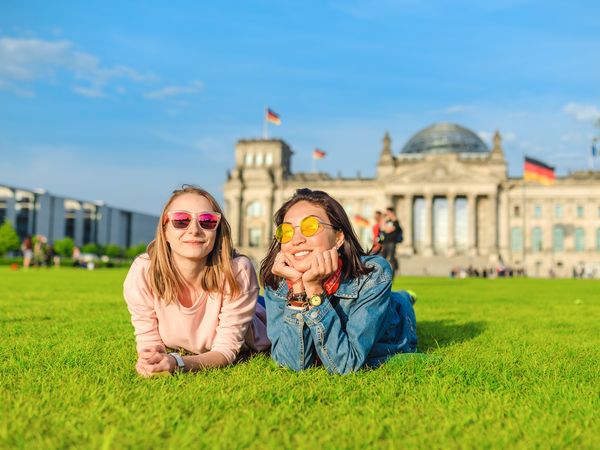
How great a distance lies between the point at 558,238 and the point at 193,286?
73273 millimetres

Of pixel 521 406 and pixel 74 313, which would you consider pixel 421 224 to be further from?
pixel 521 406

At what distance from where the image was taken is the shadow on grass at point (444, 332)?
6297mm

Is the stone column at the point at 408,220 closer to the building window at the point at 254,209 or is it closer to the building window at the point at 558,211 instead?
the building window at the point at 558,211

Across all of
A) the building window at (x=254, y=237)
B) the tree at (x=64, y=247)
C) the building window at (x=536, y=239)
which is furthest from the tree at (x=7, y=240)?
the building window at (x=536, y=239)

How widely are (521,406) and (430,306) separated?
8.86 meters

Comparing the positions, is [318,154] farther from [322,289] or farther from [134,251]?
[322,289]

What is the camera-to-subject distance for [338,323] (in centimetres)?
407

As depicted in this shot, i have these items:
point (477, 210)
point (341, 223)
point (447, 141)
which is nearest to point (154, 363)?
point (341, 223)

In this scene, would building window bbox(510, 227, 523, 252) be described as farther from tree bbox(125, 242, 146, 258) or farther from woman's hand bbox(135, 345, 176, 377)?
woman's hand bbox(135, 345, 176, 377)

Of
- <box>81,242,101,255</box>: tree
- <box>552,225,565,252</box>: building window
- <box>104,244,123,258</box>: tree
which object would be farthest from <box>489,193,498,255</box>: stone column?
<box>81,242,101,255</box>: tree

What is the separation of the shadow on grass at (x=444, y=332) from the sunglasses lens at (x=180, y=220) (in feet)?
8.98

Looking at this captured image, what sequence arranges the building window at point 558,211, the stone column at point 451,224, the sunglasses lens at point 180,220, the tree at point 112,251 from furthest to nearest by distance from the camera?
the tree at point 112,251 < the building window at point 558,211 < the stone column at point 451,224 < the sunglasses lens at point 180,220

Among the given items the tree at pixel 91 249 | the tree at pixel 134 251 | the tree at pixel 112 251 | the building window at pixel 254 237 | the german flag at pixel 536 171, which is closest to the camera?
the german flag at pixel 536 171

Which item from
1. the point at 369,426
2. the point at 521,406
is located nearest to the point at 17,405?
the point at 369,426
